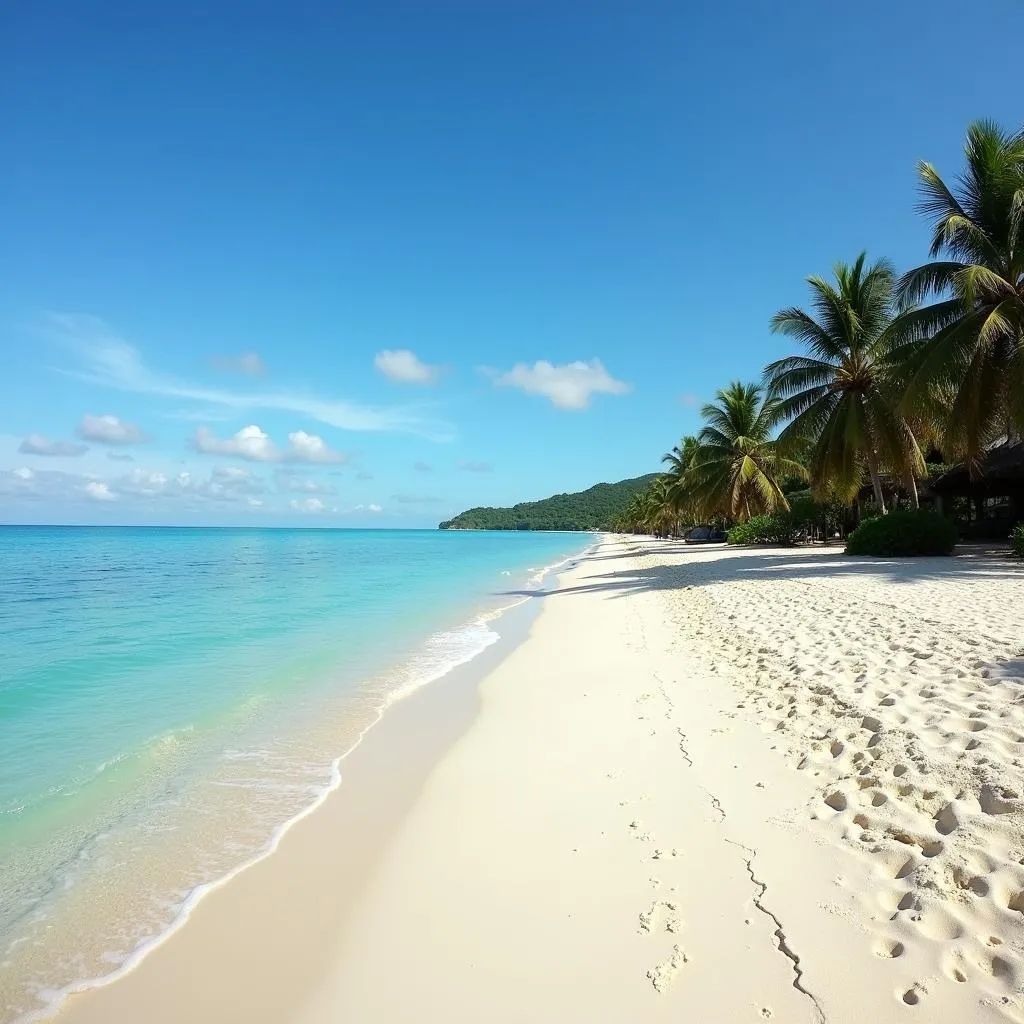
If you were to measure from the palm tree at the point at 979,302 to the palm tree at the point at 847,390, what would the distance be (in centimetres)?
384

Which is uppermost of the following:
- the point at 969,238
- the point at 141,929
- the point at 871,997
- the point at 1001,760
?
the point at 969,238

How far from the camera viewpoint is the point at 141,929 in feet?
10.8

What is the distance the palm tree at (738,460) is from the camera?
1407 inches

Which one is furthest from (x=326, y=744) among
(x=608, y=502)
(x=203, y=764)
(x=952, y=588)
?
(x=608, y=502)

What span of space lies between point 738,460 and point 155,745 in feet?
115

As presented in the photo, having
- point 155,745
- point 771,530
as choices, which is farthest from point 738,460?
point 155,745

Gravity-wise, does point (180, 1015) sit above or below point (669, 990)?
below

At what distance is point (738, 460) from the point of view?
120ft

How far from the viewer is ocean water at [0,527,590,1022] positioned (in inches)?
135

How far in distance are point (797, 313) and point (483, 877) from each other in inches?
926

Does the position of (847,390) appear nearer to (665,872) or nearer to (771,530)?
(771,530)

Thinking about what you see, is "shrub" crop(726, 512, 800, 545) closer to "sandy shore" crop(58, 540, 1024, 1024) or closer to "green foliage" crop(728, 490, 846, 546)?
"green foliage" crop(728, 490, 846, 546)

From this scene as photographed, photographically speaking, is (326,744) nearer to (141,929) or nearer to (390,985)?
(141,929)

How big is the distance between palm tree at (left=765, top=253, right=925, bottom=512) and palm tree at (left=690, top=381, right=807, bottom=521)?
12.8 m
